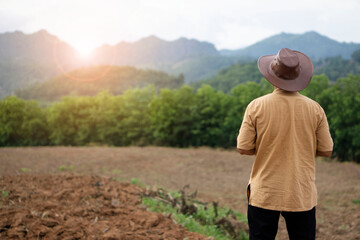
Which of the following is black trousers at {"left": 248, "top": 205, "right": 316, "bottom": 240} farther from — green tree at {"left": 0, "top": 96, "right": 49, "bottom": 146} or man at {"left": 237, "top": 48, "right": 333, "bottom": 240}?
green tree at {"left": 0, "top": 96, "right": 49, "bottom": 146}

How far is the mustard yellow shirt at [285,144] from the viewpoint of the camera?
81.4 inches

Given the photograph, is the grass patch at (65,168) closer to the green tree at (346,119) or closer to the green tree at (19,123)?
the green tree at (346,119)

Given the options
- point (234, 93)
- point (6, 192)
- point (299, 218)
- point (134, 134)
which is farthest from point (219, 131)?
point (299, 218)

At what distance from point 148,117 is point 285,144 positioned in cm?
2488

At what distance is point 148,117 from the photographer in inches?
1051

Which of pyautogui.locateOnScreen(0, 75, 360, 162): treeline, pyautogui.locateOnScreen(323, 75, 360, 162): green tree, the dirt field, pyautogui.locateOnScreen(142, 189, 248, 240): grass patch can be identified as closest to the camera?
pyautogui.locateOnScreen(142, 189, 248, 240): grass patch

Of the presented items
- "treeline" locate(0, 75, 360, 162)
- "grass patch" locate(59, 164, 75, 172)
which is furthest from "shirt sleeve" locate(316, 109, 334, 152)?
"treeline" locate(0, 75, 360, 162)

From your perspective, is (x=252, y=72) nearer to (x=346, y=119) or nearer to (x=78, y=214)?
(x=346, y=119)

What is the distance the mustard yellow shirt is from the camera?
2066 millimetres

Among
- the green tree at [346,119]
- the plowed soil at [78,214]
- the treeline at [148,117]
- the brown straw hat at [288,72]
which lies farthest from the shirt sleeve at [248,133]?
the treeline at [148,117]

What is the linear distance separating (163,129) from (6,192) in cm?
1963

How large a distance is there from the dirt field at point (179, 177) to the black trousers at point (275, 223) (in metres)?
1.49

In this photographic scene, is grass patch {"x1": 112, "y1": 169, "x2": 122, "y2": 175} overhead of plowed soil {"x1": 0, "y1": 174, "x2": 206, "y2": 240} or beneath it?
beneath

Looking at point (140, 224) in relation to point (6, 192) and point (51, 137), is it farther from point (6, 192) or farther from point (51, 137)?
point (51, 137)
